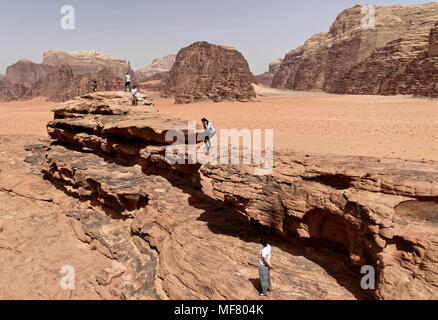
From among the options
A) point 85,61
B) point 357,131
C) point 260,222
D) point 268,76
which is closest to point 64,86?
point 85,61

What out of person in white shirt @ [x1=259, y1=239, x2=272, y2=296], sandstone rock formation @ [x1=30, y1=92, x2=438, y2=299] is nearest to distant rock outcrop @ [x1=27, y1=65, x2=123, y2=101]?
sandstone rock formation @ [x1=30, y1=92, x2=438, y2=299]

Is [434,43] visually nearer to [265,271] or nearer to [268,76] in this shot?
[265,271]

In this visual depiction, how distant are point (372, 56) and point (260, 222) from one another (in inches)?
2190

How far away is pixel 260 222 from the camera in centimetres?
534

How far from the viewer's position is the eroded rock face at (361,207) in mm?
3779

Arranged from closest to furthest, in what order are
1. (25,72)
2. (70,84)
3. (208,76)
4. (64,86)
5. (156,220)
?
(156,220)
(208,76)
(70,84)
(64,86)
(25,72)

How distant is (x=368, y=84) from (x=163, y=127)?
48531 mm

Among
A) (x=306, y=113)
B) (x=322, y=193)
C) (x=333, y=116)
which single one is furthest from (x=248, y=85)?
(x=322, y=193)

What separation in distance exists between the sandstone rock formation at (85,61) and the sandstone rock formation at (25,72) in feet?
9.75

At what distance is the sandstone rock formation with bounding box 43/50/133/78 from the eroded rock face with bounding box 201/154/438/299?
319 feet

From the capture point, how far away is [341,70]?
206ft

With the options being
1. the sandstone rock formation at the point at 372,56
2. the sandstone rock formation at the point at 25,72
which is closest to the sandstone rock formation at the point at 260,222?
the sandstone rock formation at the point at 372,56
